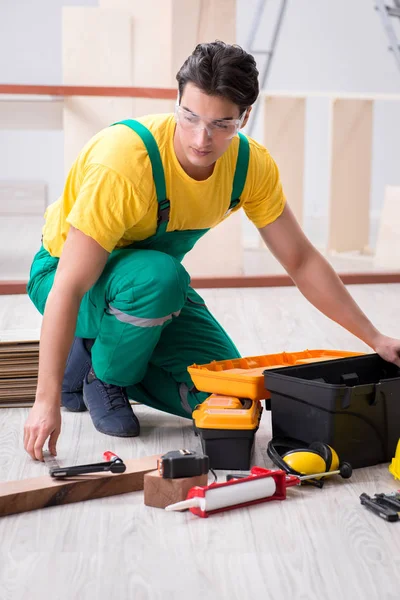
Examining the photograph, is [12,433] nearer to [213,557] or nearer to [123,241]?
[123,241]

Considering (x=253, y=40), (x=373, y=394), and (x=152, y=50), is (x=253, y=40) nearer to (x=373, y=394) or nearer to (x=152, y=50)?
(x=152, y=50)

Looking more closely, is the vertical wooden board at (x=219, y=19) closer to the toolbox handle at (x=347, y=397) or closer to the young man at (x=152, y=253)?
the young man at (x=152, y=253)

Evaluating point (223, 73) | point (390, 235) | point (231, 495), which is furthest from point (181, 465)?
point (390, 235)

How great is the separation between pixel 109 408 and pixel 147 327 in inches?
11.1

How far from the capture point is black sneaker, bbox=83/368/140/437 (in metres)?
2.00

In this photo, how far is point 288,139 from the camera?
5.04 metres

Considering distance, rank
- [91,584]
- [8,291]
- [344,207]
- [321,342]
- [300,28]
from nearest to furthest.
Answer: [91,584] < [321,342] < [8,291] < [344,207] < [300,28]

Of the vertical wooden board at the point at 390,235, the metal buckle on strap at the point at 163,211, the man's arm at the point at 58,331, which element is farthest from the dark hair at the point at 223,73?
the vertical wooden board at the point at 390,235

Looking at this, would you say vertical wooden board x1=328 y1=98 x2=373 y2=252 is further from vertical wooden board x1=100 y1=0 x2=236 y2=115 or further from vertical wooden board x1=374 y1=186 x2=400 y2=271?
vertical wooden board x1=100 y1=0 x2=236 y2=115

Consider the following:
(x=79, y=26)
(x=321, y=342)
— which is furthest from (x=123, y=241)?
(x=79, y=26)

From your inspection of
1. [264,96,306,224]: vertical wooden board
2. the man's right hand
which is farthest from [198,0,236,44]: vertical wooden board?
the man's right hand

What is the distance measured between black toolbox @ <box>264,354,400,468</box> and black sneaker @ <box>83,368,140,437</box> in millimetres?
398

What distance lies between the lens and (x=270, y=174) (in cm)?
198

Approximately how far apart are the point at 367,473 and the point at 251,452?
0.26 metres
